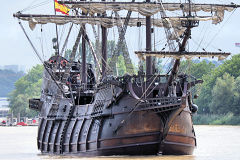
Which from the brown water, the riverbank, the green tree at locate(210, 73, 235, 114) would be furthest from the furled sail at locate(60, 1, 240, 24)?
the green tree at locate(210, 73, 235, 114)

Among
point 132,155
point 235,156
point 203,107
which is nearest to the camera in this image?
point 132,155

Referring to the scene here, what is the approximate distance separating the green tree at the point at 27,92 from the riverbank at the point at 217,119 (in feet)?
182

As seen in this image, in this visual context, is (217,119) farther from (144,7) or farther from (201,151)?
(144,7)

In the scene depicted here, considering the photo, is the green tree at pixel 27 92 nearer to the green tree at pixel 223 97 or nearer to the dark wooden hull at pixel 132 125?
the green tree at pixel 223 97

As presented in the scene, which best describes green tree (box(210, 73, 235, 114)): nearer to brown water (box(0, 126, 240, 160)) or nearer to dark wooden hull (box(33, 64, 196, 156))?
brown water (box(0, 126, 240, 160))

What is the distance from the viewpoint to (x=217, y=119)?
353ft

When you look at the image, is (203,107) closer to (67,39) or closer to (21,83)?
(67,39)

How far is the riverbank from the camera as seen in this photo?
103 m

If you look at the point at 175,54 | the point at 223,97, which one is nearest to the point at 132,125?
the point at 175,54

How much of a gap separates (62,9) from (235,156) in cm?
2656

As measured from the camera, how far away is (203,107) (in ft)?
394

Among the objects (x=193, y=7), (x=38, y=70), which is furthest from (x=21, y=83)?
(x=193, y=7)

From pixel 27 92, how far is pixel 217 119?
268 feet

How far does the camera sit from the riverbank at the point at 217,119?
103 metres
